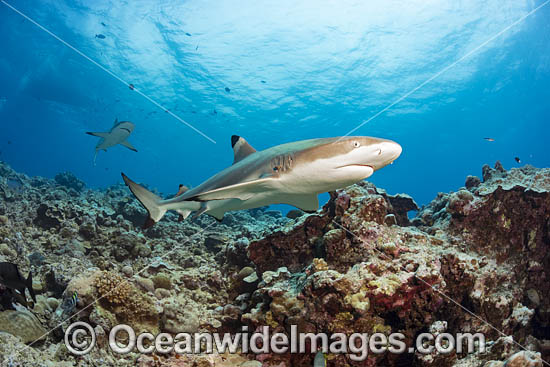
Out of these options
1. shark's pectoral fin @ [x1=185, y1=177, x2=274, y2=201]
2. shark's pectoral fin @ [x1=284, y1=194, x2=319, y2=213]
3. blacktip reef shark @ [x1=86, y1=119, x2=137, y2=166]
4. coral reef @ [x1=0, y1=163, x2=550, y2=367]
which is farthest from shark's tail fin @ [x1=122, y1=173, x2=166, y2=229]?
blacktip reef shark @ [x1=86, y1=119, x2=137, y2=166]

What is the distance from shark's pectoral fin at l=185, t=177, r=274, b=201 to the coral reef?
1495 millimetres

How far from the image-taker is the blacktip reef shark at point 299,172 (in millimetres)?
3070

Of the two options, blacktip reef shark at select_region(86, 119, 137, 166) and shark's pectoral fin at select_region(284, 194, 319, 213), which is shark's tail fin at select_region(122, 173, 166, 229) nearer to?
shark's pectoral fin at select_region(284, 194, 319, 213)

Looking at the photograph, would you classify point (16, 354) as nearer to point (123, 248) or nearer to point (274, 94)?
point (123, 248)

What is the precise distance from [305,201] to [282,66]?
40423 millimetres

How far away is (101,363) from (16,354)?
848 mm

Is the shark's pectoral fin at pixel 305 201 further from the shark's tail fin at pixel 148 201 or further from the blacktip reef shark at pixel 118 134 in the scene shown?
the blacktip reef shark at pixel 118 134

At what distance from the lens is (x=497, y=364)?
282 centimetres

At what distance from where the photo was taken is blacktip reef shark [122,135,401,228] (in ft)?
10.1

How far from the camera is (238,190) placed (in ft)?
12.7

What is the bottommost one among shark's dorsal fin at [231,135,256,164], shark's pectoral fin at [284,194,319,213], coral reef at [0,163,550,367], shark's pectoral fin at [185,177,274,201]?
coral reef at [0,163,550,367]

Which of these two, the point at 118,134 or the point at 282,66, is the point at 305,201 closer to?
the point at 118,134

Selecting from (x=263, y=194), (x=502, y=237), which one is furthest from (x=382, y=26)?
(x=263, y=194)

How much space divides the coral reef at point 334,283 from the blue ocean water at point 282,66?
9.25m
